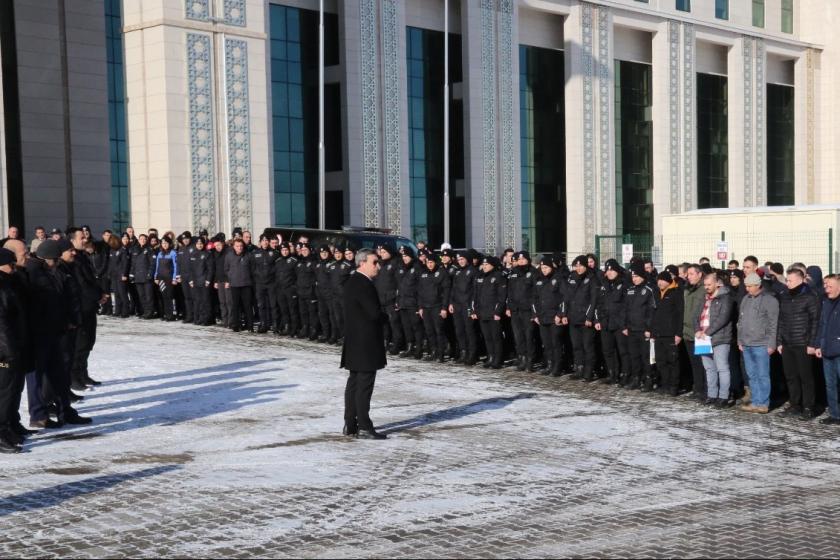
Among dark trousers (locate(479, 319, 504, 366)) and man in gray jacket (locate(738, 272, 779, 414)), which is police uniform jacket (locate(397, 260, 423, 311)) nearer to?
dark trousers (locate(479, 319, 504, 366))

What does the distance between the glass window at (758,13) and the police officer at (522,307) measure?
42.5 m

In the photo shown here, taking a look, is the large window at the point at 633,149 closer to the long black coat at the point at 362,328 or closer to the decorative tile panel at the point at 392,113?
the decorative tile panel at the point at 392,113

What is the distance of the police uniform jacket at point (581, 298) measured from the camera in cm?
1650

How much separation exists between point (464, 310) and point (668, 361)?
13.0 feet

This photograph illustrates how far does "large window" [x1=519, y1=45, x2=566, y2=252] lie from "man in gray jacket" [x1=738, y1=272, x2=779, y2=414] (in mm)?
31951

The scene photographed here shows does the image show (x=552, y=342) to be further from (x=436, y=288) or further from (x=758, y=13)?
(x=758, y=13)

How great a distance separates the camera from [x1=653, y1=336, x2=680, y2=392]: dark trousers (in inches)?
602

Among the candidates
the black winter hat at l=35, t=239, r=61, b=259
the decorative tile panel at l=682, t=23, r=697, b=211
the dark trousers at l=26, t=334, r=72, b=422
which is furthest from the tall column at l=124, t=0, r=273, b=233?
the decorative tile panel at l=682, t=23, r=697, b=211

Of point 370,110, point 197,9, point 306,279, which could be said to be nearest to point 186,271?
point 306,279

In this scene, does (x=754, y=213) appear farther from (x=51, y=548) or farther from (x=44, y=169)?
(x=51, y=548)

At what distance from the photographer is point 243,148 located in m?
32.3

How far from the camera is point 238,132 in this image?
32.2 meters

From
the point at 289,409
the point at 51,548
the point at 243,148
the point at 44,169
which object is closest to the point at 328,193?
the point at 243,148

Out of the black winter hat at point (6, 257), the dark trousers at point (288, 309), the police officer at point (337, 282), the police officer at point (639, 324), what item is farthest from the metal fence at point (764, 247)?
the black winter hat at point (6, 257)
